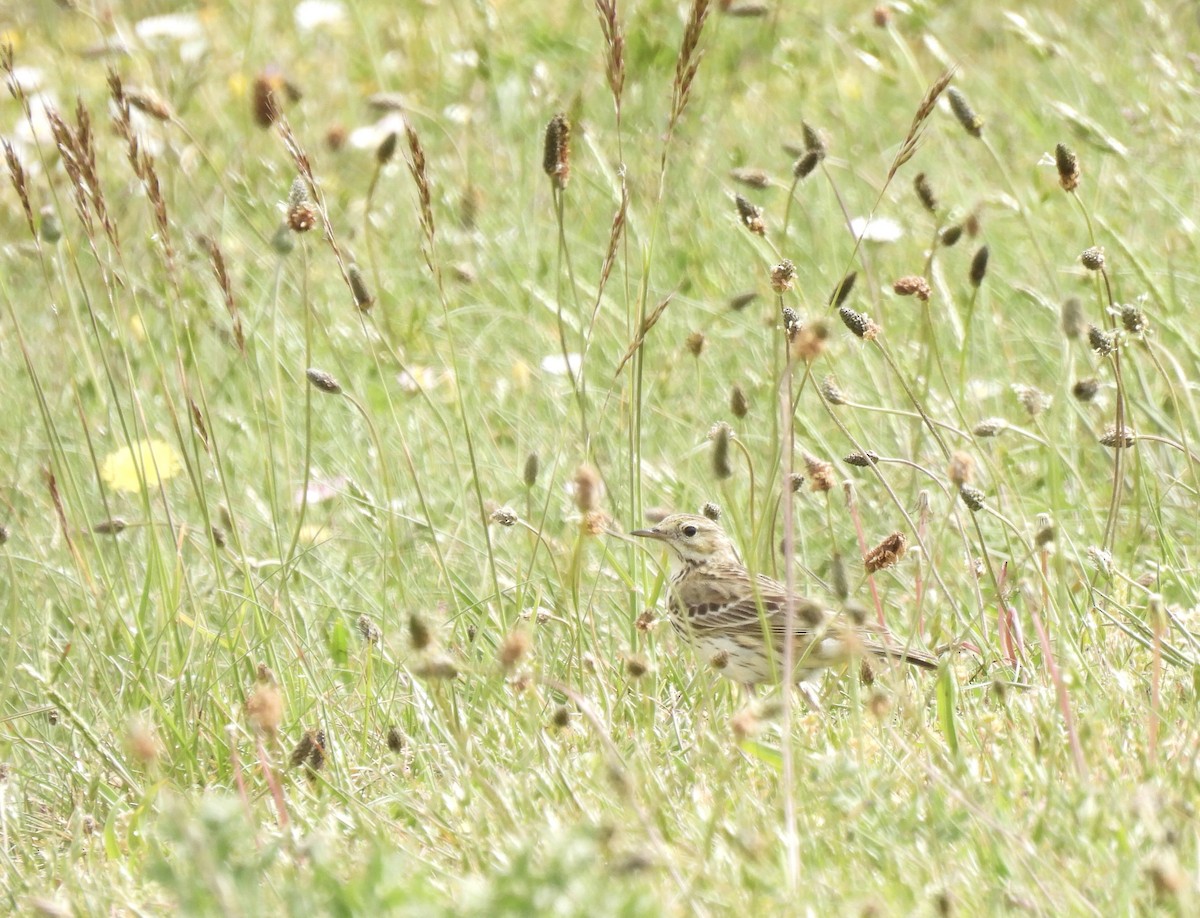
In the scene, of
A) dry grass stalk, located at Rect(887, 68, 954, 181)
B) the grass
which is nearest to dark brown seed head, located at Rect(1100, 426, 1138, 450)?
the grass

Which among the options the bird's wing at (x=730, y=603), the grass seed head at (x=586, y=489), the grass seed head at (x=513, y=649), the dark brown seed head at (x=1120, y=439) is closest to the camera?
the grass seed head at (x=513, y=649)

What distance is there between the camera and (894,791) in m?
3.07

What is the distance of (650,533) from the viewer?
14.9 feet

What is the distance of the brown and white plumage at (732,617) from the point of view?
400 cm

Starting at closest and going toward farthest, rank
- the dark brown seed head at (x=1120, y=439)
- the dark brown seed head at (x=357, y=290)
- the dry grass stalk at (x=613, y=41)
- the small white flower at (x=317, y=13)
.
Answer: the dry grass stalk at (x=613, y=41), the dark brown seed head at (x=1120, y=439), the dark brown seed head at (x=357, y=290), the small white flower at (x=317, y=13)

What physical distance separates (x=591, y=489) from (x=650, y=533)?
1.76 meters

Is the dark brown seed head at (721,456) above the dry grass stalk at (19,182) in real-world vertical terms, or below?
below

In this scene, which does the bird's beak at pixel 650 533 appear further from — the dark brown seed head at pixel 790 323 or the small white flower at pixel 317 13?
the small white flower at pixel 317 13

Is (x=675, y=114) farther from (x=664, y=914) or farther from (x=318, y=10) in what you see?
(x=318, y=10)

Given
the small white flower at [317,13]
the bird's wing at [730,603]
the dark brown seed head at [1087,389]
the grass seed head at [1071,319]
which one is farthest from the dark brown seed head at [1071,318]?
the small white flower at [317,13]

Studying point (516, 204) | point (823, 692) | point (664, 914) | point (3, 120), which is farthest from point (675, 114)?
point (3, 120)

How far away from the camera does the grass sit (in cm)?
283

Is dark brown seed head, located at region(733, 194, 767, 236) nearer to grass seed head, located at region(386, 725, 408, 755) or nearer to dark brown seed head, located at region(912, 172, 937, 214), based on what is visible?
dark brown seed head, located at region(912, 172, 937, 214)

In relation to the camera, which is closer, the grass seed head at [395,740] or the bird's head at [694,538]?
the grass seed head at [395,740]
